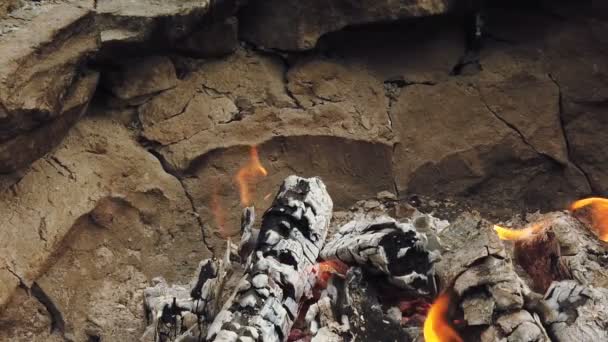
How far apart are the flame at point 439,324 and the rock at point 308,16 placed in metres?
1.58

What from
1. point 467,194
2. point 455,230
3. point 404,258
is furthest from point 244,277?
point 467,194

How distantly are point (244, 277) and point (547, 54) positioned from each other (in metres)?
2.07

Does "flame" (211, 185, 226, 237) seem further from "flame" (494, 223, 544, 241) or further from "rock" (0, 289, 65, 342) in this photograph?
"flame" (494, 223, 544, 241)

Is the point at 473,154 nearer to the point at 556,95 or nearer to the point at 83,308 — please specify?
the point at 556,95

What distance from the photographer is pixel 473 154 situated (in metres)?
3.65

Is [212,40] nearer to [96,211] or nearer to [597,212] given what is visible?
[96,211]

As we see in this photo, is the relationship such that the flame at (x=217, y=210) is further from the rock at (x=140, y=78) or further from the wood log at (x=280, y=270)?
the wood log at (x=280, y=270)

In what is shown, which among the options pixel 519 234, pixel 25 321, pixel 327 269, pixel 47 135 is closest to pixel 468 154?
pixel 519 234

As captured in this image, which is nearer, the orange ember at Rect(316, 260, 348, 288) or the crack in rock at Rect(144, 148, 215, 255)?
the orange ember at Rect(316, 260, 348, 288)

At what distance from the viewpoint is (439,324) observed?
2482mm

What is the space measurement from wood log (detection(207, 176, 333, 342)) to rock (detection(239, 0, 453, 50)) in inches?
41.4

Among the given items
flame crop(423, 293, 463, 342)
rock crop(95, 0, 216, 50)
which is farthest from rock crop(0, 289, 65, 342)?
flame crop(423, 293, 463, 342)

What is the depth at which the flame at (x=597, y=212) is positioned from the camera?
336cm

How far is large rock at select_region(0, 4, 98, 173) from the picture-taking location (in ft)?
9.21
